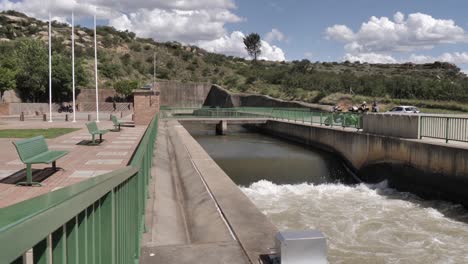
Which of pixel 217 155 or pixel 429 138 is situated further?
pixel 217 155

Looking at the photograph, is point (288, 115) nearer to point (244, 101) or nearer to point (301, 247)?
point (244, 101)

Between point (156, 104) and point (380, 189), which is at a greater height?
point (156, 104)

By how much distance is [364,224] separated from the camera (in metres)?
12.0

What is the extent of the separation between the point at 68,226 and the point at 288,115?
37.3m

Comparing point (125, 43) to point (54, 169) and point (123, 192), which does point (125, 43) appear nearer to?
point (54, 169)

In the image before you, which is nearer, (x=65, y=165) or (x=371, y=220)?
(x=65, y=165)

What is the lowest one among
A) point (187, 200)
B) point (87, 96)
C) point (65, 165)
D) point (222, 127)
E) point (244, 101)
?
point (222, 127)

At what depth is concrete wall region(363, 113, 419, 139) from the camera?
57.6ft

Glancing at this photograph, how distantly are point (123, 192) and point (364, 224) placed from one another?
385 inches

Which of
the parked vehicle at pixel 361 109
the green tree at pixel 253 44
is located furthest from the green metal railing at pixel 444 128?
the green tree at pixel 253 44

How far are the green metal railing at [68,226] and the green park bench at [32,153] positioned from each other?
614cm

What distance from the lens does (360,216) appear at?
508 inches

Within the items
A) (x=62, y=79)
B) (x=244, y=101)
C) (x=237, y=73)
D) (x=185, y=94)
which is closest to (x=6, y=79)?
(x=62, y=79)

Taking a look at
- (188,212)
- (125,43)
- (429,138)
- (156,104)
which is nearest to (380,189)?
(429,138)
